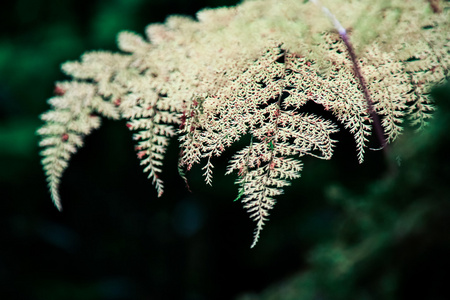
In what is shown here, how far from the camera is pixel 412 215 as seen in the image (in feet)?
3.99

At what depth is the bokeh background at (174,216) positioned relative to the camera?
1.20 meters

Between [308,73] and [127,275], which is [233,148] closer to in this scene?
[308,73]

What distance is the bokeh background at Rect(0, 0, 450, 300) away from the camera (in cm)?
120

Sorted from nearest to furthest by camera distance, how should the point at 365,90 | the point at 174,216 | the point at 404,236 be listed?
the point at 365,90 < the point at 404,236 < the point at 174,216

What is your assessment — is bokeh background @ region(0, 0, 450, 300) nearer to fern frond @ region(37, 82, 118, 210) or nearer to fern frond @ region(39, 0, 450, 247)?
fern frond @ region(39, 0, 450, 247)

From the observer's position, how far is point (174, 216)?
348 centimetres

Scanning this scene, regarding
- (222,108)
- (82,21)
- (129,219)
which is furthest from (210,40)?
(129,219)

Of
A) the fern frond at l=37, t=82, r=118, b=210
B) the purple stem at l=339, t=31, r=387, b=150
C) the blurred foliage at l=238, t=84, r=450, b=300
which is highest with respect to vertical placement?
the fern frond at l=37, t=82, r=118, b=210

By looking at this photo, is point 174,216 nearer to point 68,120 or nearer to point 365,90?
point 68,120

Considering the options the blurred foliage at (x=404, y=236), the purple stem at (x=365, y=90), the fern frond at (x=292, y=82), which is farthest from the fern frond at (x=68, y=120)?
the blurred foliage at (x=404, y=236)

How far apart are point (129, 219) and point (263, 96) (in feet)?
10.4

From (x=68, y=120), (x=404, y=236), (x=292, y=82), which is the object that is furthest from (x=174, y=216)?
(x=292, y=82)

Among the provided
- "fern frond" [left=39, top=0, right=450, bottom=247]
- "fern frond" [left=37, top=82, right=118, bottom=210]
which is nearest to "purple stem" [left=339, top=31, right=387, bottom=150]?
"fern frond" [left=39, top=0, right=450, bottom=247]

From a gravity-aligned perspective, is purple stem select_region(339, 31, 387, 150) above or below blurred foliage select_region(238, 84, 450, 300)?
above
